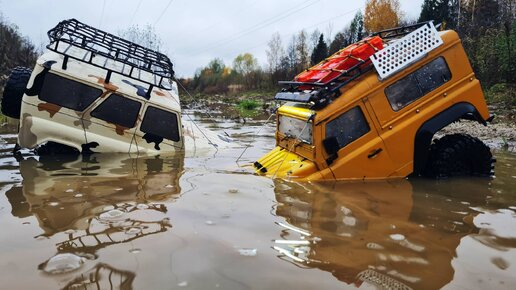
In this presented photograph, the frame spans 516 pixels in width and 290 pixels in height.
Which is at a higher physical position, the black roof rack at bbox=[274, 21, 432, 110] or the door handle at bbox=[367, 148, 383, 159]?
the black roof rack at bbox=[274, 21, 432, 110]

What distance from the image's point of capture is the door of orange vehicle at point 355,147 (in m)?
6.18

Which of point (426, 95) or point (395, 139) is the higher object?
point (426, 95)

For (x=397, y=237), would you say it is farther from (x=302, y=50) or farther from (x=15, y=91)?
(x=302, y=50)

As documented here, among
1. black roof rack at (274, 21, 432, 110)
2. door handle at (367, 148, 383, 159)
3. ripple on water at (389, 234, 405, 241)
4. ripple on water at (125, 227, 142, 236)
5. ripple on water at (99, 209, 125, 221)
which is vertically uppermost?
black roof rack at (274, 21, 432, 110)

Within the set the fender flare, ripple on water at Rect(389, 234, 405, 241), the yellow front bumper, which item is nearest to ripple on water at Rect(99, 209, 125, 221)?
ripple on water at Rect(389, 234, 405, 241)

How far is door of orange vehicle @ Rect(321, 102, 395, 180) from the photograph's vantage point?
20.3ft

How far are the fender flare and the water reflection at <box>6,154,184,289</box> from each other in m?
3.61

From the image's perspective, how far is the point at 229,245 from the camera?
338 cm

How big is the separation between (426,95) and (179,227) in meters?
4.43

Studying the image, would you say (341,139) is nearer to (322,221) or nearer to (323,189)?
(323,189)

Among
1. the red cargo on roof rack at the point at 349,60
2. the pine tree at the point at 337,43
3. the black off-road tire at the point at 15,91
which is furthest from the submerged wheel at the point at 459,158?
the pine tree at the point at 337,43

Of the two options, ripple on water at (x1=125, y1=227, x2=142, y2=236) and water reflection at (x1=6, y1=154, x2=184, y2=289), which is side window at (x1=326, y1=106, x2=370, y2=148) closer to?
water reflection at (x1=6, y1=154, x2=184, y2=289)

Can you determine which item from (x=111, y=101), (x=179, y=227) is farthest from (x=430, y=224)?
(x=111, y=101)

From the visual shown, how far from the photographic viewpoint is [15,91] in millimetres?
8133
